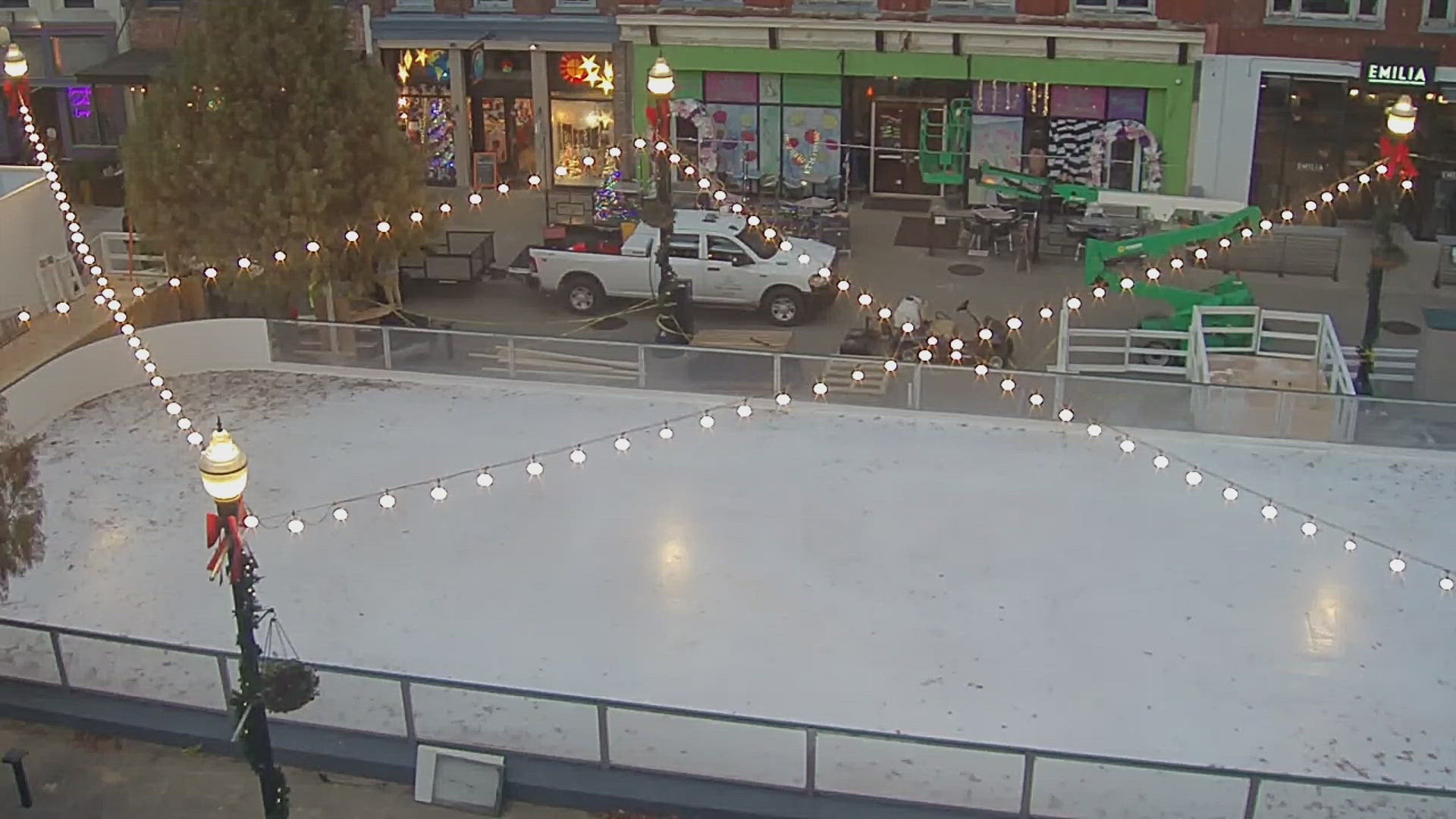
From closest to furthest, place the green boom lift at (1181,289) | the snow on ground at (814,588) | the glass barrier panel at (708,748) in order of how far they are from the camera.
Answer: the glass barrier panel at (708,748), the snow on ground at (814,588), the green boom lift at (1181,289)

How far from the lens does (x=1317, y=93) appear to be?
27234mm

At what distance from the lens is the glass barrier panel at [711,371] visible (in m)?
17.3

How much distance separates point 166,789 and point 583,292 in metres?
12.8

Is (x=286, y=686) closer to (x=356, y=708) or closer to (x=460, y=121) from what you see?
(x=356, y=708)

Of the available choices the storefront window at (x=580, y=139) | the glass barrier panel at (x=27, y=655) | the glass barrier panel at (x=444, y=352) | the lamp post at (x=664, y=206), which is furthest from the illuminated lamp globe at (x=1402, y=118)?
the storefront window at (x=580, y=139)

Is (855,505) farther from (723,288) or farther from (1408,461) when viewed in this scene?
(723,288)

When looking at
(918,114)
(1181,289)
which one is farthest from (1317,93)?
(1181,289)

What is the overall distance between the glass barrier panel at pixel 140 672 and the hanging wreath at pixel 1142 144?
1861 centimetres

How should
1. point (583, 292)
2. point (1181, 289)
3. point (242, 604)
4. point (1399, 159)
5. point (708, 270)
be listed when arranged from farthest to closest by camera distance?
1. point (583, 292)
2. point (708, 270)
3. point (1181, 289)
4. point (1399, 159)
5. point (242, 604)

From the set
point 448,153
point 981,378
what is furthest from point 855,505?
point 448,153

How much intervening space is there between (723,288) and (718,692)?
1150 cm

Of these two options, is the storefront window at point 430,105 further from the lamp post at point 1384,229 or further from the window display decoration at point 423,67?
the lamp post at point 1384,229

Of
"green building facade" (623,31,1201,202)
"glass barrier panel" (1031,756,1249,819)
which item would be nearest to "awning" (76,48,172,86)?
"green building facade" (623,31,1201,202)

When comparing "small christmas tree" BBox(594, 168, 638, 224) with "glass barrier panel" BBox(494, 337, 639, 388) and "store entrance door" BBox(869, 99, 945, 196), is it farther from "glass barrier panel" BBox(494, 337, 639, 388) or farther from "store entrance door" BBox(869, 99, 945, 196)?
"glass barrier panel" BBox(494, 337, 639, 388)
